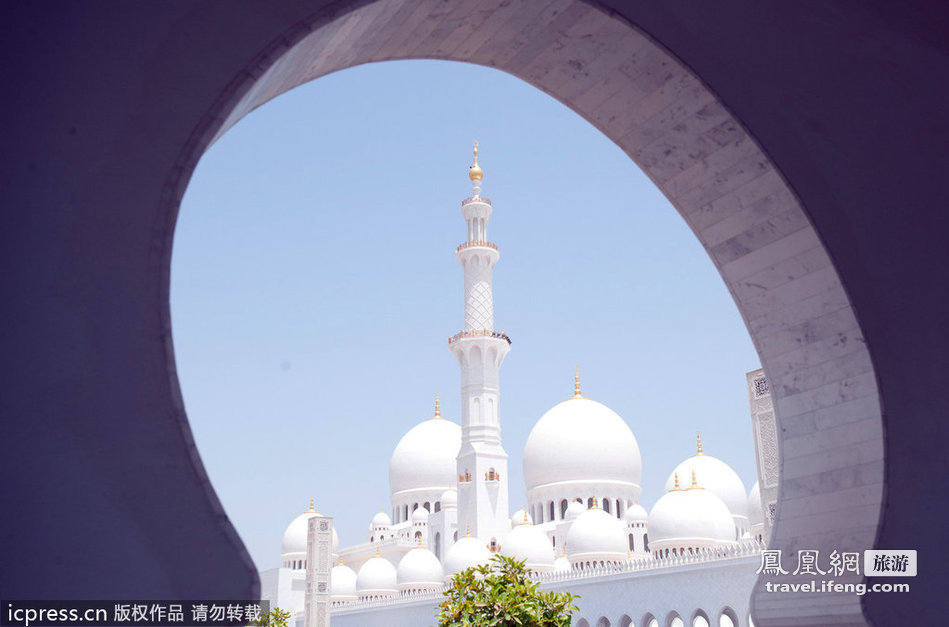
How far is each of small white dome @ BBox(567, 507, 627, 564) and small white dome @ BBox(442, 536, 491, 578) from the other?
2538 millimetres

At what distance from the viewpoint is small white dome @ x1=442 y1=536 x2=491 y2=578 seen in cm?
2689

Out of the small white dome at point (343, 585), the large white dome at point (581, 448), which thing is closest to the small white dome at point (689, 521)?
the large white dome at point (581, 448)

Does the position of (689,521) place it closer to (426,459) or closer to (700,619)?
(700,619)

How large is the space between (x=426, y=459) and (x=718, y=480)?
38.0 ft

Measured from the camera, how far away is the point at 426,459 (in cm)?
3678

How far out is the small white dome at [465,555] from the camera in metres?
26.9

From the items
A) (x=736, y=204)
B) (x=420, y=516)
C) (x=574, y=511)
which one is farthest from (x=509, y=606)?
(x=420, y=516)

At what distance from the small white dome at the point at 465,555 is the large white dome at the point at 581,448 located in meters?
4.97

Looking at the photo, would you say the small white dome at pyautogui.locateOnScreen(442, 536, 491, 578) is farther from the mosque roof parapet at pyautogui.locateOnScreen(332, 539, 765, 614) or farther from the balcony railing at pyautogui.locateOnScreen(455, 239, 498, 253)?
the balcony railing at pyautogui.locateOnScreen(455, 239, 498, 253)

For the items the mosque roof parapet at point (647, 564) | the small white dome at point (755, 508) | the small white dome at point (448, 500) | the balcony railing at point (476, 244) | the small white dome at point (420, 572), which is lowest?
the mosque roof parapet at point (647, 564)

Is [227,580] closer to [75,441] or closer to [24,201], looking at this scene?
[75,441]

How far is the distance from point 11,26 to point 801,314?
3.62 m

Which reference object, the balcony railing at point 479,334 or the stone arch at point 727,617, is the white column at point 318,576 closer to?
the balcony railing at point 479,334

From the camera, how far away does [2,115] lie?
2.88 metres
